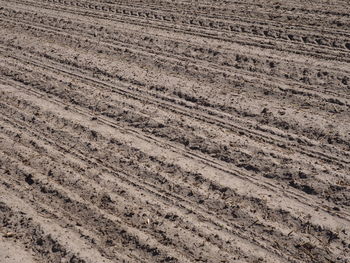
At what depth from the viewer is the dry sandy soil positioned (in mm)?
4273

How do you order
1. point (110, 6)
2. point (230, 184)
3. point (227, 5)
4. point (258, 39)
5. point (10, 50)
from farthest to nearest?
point (110, 6), point (227, 5), point (10, 50), point (258, 39), point (230, 184)

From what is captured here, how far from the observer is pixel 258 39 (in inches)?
298

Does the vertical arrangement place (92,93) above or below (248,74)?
below

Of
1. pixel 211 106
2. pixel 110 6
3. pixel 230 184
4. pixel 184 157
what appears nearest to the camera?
pixel 230 184

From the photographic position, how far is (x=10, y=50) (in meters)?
8.26

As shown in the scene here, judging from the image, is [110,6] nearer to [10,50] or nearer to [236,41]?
[10,50]

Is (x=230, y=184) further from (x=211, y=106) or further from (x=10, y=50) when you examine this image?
(x=10, y=50)

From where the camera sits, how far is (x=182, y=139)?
5512 millimetres

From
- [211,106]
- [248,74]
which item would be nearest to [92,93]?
[211,106]

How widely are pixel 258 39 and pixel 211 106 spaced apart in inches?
92.6

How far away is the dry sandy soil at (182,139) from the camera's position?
14.0 ft

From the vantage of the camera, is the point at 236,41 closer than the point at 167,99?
No

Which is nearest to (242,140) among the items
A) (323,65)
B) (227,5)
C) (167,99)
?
(167,99)

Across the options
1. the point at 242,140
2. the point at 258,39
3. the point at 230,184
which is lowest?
the point at 230,184
